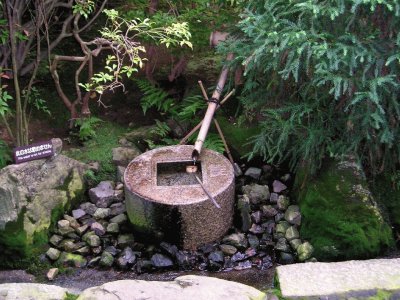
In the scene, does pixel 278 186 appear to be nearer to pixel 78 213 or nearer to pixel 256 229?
pixel 256 229

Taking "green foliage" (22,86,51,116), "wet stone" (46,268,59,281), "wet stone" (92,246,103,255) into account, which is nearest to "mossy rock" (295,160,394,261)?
"wet stone" (92,246,103,255)

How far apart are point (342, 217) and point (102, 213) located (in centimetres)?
211

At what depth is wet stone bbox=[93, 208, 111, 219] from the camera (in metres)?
4.89

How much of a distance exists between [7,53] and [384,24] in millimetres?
3572

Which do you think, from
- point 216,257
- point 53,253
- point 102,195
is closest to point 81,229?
point 53,253

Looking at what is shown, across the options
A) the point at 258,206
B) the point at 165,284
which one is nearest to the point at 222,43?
the point at 258,206

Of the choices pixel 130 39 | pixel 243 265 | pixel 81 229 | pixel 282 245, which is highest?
pixel 130 39

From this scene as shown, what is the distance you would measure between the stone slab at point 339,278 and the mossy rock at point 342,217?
62cm

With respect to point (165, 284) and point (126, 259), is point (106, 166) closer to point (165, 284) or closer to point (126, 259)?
point (126, 259)

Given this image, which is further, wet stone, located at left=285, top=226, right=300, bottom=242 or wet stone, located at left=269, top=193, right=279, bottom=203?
wet stone, located at left=269, top=193, right=279, bottom=203

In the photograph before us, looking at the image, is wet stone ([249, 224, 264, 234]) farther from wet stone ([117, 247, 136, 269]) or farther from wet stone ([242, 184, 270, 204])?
wet stone ([117, 247, 136, 269])

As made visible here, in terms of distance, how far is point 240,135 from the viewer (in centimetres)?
547

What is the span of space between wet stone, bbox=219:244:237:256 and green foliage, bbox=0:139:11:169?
6.93 ft

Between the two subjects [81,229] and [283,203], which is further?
[283,203]
